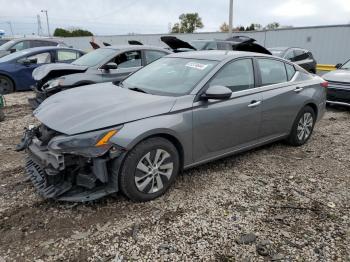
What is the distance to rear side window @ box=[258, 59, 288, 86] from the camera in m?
4.43

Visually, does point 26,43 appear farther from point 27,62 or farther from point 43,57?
point 27,62

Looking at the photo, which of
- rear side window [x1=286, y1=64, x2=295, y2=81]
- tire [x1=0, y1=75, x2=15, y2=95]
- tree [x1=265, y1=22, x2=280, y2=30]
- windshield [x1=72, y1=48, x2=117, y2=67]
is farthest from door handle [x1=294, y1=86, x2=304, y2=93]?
tree [x1=265, y1=22, x2=280, y2=30]

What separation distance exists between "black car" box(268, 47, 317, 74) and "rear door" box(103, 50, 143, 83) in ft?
16.2

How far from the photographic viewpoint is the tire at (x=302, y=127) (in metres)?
5.03

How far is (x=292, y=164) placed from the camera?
457 centimetres

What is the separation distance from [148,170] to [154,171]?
8 centimetres

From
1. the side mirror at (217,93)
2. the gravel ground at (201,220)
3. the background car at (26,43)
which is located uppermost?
the background car at (26,43)

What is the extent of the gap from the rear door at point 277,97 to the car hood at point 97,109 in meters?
1.60

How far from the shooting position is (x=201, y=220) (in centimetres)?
310

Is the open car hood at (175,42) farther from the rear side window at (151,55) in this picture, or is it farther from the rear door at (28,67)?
the rear door at (28,67)

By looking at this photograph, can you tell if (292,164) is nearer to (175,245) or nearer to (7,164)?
(175,245)

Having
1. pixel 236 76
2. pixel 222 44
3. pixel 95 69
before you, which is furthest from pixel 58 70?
pixel 222 44

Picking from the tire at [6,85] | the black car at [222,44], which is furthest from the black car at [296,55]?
the tire at [6,85]

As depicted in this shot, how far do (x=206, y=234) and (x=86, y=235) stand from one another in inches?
43.2
